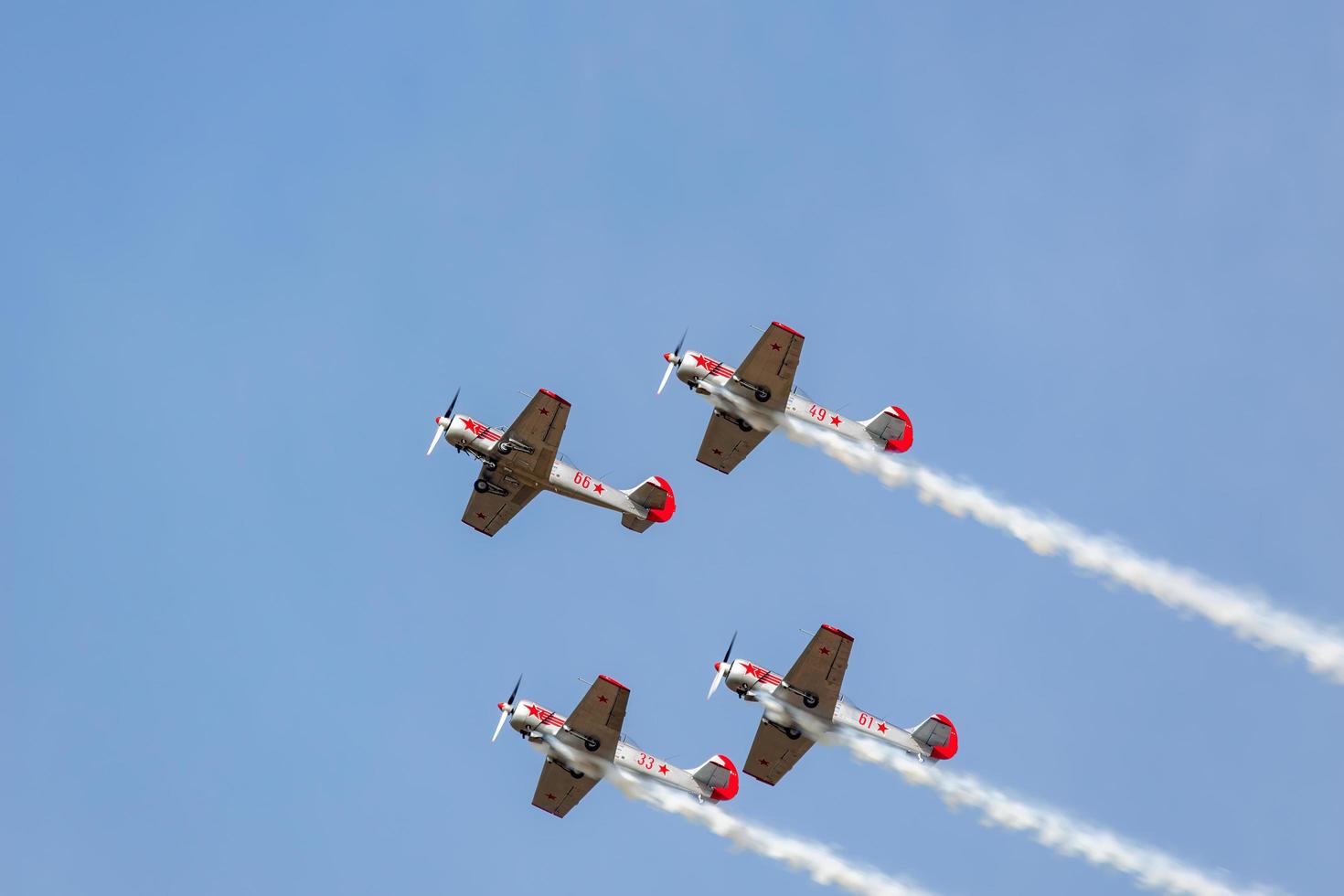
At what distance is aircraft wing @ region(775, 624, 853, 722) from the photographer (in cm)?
7612

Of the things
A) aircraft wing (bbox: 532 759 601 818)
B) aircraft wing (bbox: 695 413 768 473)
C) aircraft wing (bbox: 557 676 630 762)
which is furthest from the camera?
aircraft wing (bbox: 695 413 768 473)

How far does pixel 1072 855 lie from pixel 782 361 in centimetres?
2243

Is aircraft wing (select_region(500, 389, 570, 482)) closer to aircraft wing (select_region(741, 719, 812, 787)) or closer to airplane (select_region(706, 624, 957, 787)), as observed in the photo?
airplane (select_region(706, 624, 957, 787))

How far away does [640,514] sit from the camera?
3209 inches

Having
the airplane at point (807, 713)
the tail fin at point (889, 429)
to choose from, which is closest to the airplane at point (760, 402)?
the tail fin at point (889, 429)

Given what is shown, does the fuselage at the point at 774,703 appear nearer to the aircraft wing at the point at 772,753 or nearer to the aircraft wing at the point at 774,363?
the aircraft wing at the point at 772,753

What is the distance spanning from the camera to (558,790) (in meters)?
79.4

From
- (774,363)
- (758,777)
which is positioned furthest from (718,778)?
(774,363)

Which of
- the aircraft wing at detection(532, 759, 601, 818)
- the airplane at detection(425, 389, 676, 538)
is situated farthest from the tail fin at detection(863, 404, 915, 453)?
the aircraft wing at detection(532, 759, 601, 818)

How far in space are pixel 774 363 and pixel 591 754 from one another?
16847 mm

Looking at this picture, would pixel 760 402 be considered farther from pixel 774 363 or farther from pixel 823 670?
pixel 823 670

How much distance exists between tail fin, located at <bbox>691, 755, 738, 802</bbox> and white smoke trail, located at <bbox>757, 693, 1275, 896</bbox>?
332 cm

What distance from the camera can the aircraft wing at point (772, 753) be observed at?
79.4m

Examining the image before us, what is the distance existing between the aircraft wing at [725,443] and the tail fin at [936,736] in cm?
1305
